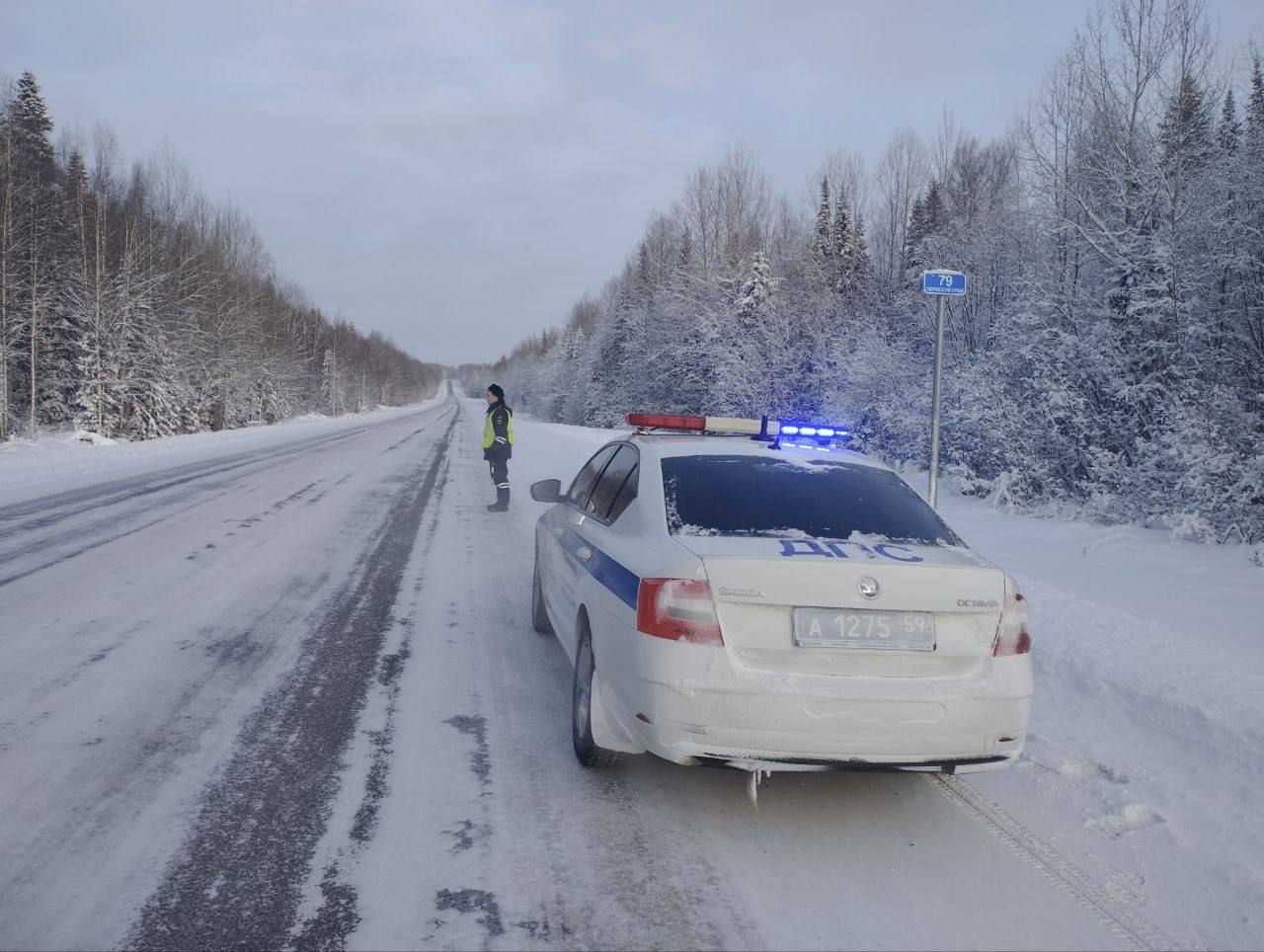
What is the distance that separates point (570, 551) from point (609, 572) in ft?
3.20

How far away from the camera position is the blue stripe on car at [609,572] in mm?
3207

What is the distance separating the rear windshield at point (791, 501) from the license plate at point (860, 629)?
1.60 feet

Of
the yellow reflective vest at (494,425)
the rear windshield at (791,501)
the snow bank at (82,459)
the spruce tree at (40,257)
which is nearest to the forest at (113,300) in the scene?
the spruce tree at (40,257)

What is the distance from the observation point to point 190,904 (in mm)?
2482

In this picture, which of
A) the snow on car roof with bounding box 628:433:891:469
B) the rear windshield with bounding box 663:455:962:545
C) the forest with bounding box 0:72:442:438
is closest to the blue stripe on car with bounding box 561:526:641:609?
the rear windshield with bounding box 663:455:962:545

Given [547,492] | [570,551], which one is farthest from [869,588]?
[547,492]

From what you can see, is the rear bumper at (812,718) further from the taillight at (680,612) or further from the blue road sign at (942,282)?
the blue road sign at (942,282)

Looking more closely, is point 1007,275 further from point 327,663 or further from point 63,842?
point 63,842

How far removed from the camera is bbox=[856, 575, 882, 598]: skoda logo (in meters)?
2.95

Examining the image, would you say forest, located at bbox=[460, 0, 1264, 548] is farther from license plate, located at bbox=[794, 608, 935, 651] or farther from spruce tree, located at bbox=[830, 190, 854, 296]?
spruce tree, located at bbox=[830, 190, 854, 296]

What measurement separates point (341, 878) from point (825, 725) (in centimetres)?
171

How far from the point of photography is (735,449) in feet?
13.3

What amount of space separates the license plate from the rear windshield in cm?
49

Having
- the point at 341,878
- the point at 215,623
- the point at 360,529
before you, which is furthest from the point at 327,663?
→ the point at 360,529
